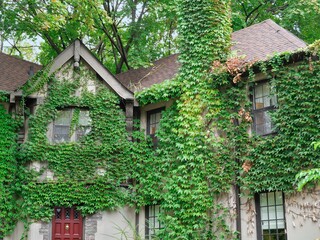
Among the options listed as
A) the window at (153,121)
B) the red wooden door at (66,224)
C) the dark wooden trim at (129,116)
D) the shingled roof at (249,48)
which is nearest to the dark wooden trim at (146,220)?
the red wooden door at (66,224)

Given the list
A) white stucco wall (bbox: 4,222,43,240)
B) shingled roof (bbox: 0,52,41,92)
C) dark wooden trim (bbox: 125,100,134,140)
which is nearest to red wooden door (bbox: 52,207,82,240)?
white stucco wall (bbox: 4,222,43,240)

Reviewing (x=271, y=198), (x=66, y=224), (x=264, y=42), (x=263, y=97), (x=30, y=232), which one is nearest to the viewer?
(x=271, y=198)

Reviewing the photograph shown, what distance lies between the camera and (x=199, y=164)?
44.8ft

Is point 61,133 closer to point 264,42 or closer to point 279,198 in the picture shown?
point 279,198

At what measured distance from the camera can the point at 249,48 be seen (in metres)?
15.4

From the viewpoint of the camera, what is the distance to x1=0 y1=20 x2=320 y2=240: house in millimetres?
14180

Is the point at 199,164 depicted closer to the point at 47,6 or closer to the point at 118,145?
the point at 118,145

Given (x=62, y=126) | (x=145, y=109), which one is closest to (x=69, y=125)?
(x=62, y=126)

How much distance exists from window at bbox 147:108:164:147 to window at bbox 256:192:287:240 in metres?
4.10

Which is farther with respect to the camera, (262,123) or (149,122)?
(149,122)

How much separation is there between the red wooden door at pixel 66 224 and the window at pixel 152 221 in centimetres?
205

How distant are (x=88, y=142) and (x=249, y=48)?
5803 millimetres

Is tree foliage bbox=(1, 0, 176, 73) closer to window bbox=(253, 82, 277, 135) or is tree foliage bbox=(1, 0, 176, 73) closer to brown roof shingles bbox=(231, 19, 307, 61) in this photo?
brown roof shingles bbox=(231, 19, 307, 61)

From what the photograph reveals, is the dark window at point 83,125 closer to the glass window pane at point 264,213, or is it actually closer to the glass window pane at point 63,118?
the glass window pane at point 63,118
